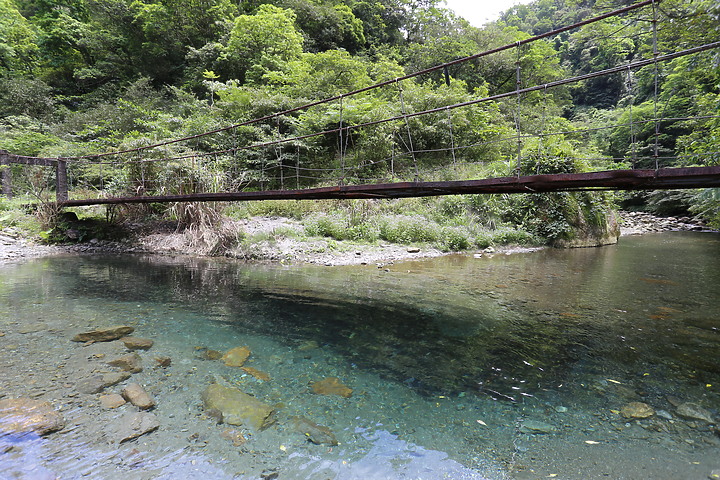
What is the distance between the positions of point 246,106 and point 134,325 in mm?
9891

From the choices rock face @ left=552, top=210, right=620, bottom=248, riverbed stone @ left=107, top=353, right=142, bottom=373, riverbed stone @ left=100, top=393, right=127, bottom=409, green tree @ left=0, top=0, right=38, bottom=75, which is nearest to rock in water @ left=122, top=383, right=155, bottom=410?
riverbed stone @ left=100, top=393, right=127, bottom=409

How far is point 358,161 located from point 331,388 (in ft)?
33.1

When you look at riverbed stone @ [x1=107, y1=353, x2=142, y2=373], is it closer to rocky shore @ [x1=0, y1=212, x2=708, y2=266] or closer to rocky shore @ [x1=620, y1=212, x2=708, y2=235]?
rocky shore @ [x1=0, y1=212, x2=708, y2=266]

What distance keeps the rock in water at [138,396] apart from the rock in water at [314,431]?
3.38ft

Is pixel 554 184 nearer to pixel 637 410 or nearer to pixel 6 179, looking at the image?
pixel 637 410

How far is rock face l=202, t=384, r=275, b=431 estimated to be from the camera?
219 cm

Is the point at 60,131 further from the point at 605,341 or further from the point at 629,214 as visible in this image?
the point at 629,214

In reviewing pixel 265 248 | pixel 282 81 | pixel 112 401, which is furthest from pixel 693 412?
pixel 282 81

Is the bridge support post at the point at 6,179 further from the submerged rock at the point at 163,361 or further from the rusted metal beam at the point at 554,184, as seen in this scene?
the submerged rock at the point at 163,361

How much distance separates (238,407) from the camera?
2336 millimetres

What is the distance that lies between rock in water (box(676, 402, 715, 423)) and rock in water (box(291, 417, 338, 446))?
234 centimetres

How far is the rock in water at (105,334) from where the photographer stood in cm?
339

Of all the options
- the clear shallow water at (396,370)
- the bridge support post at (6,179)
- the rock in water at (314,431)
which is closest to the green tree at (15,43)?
the bridge support post at (6,179)

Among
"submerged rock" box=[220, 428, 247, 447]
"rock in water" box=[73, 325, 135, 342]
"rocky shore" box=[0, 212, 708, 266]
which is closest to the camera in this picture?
"submerged rock" box=[220, 428, 247, 447]
